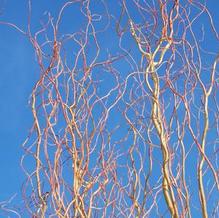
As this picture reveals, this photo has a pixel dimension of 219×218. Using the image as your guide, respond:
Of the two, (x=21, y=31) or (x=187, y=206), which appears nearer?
(x=187, y=206)

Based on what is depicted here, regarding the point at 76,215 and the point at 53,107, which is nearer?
the point at 76,215

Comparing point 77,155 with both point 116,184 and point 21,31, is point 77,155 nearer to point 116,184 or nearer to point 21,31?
point 116,184

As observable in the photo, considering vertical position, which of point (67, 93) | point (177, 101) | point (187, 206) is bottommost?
point (187, 206)

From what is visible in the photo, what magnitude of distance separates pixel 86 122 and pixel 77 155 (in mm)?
170

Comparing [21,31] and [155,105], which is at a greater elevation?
[21,31]

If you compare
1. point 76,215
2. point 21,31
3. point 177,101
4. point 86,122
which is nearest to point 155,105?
point 177,101

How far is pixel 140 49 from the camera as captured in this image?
1995mm

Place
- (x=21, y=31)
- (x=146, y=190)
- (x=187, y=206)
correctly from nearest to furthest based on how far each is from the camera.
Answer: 1. (x=187, y=206)
2. (x=146, y=190)
3. (x=21, y=31)

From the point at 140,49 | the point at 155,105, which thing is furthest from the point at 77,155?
the point at 140,49

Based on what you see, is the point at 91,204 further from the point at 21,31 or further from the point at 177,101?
the point at 21,31

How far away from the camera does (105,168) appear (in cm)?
204

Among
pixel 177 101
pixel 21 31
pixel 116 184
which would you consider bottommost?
pixel 116 184

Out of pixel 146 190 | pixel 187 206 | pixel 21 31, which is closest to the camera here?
pixel 187 206

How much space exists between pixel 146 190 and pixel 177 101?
343mm
